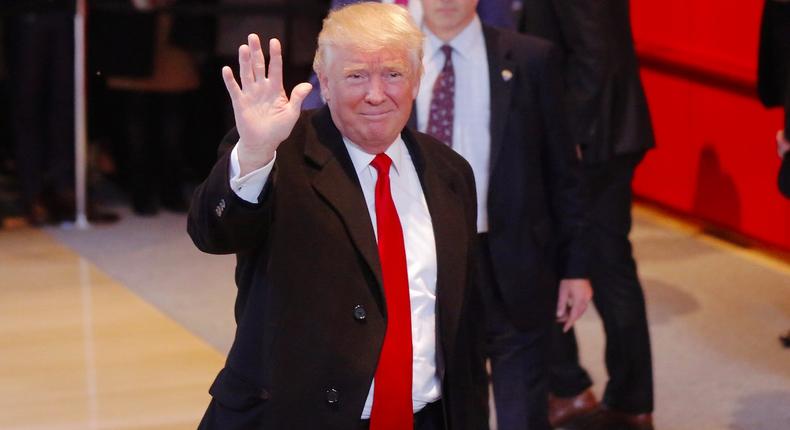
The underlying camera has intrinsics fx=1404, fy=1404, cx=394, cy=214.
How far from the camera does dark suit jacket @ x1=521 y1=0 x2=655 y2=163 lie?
4395mm

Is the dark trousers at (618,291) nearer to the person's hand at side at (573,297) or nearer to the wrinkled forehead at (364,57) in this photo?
the person's hand at side at (573,297)

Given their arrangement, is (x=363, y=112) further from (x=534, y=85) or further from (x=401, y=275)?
(x=534, y=85)

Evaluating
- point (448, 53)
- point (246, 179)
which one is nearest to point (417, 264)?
point (246, 179)

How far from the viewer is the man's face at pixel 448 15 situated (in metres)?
3.58

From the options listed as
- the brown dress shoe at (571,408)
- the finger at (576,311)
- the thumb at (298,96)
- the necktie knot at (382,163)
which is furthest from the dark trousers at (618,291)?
the thumb at (298,96)

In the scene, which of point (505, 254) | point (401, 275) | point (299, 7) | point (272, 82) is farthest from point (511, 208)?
point (299, 7)

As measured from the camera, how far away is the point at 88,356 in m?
5.29

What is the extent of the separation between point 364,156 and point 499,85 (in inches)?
39.2

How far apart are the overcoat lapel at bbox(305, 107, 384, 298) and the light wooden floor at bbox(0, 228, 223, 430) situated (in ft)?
7.28

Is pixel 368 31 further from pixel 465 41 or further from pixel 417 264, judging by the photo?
pixel 465 41

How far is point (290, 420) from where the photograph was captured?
2.57m

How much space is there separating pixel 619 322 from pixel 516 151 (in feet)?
3.98

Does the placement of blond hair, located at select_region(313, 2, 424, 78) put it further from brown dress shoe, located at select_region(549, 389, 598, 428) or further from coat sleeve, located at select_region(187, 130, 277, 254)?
brown dress shoe, located at select_region(549, 389, 598, 428)

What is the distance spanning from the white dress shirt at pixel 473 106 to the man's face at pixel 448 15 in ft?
0.07
